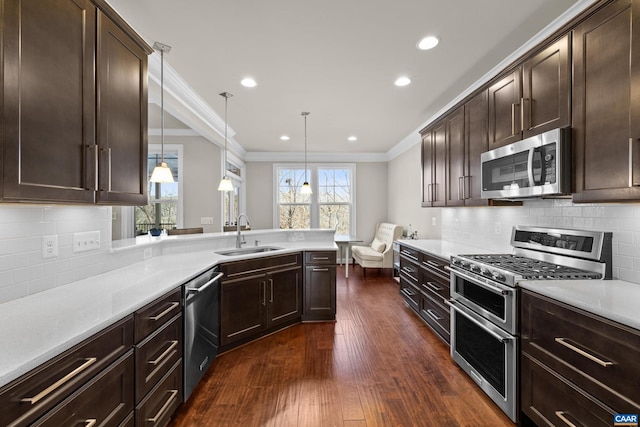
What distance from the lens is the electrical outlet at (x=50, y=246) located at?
1581 millimetres

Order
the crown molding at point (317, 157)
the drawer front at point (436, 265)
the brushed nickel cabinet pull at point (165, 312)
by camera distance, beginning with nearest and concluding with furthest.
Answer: the brushed nickel cabinet pull at point (165, 312) < the drawer front at point (436, 265) < the crown molding at point (317, 157)

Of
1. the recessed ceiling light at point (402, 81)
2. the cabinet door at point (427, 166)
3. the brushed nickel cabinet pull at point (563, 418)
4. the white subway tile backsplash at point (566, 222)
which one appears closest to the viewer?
the brushed nickel cabinet pull at point (563, 418)

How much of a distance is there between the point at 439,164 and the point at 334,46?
199 cm

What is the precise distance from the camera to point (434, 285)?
9.88 feet

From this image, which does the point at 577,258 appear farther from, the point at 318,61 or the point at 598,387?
the point at 318,61

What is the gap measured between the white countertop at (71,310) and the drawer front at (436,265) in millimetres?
2173

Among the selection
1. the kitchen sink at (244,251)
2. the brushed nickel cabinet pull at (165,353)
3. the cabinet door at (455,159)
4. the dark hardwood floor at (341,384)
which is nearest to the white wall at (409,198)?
the cabinet door at (455,159)

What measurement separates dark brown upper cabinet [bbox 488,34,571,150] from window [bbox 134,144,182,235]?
493 centimetres

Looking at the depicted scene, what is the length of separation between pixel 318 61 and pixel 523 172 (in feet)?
6.37

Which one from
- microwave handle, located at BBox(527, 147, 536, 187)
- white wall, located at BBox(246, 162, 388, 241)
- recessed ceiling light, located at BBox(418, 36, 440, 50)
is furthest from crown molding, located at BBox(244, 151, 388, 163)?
microwave handle, located at BBox(527, 147, 536, 187)

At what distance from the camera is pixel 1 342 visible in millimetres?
979

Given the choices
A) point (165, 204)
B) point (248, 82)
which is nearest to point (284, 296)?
point (248, 82)

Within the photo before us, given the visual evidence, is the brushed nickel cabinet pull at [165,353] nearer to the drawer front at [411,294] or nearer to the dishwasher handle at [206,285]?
the dishwasher handle at [206,285]

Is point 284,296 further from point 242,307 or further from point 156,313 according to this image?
point 156,313
